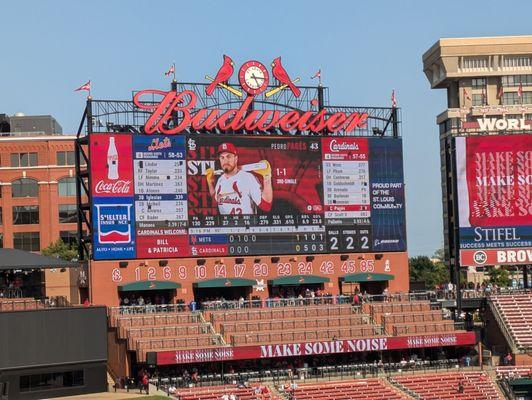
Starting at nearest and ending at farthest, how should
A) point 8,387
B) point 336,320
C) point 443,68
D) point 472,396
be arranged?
point 8,387 → point 472,396 → point 336,320 → point 443,68

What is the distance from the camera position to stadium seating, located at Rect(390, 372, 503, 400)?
70188mm

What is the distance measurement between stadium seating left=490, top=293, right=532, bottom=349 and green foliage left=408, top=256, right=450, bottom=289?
49.7 metres

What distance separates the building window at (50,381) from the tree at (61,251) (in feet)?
112

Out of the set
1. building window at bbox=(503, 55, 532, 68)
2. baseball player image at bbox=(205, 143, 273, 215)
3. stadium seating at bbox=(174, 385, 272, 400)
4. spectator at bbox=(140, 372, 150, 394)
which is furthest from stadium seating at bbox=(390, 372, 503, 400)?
building window at bbox=(503, 55, 532, 68)

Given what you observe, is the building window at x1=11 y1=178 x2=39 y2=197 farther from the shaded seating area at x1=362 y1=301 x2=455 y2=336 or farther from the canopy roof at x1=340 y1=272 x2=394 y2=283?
the shaded seating area at x1=362 y1=301 x2=455 y2=336

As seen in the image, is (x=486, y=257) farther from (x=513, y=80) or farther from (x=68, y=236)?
(x=513, y=80)

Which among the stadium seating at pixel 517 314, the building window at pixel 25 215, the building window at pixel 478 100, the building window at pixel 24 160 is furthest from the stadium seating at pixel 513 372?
the building window at pixel 478 100

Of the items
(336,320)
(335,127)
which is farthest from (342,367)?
(335,127)

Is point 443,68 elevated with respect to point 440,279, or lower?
elevated

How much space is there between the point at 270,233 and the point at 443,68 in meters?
62.6

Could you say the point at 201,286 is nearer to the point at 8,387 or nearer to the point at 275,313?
the point at 275,313

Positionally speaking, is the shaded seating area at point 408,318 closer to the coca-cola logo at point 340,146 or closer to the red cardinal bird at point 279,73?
the coca-cola logo at point 340,146

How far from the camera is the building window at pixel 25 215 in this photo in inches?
4397

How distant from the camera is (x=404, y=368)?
74.0m
